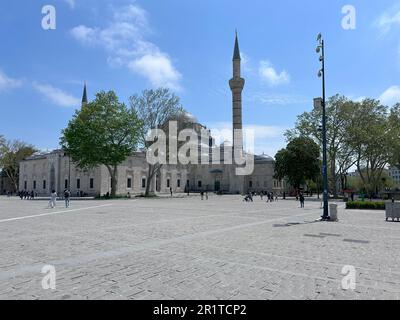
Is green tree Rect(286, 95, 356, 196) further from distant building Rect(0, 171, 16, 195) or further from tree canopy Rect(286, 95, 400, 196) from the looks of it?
distant building Rect(0, 171, 16, 195)

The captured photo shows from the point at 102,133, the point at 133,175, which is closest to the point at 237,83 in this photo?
the point at 133,175

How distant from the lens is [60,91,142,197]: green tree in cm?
4456

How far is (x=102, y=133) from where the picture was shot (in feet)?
149

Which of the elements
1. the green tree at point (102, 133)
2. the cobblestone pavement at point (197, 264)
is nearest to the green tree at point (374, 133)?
the green tree at point (102, 133)

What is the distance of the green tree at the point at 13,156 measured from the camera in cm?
7500

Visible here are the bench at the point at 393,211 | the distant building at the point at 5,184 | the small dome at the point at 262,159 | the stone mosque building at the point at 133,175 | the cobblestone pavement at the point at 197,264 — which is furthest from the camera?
the distant building at the point at 5,184

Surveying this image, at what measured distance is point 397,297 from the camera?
514 cm

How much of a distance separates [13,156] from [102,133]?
48.0 m

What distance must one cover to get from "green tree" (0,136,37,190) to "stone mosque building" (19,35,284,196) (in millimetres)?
4358

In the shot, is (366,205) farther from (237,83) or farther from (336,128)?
(237,83)

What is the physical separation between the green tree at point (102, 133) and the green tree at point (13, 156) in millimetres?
35958

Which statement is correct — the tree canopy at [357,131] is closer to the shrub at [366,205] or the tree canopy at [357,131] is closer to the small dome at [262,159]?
the shrub at [366,205]
